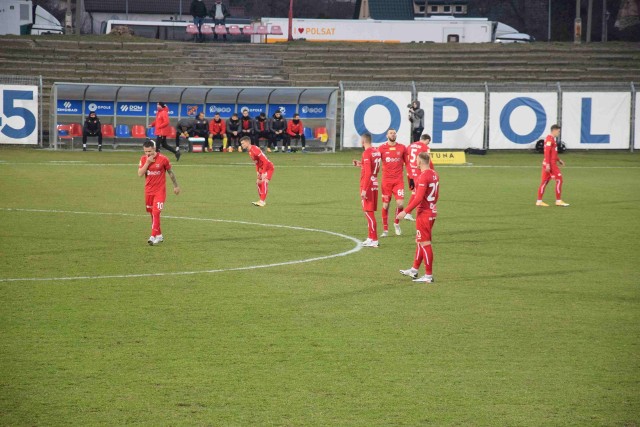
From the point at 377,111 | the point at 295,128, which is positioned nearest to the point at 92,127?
the point at 295,128

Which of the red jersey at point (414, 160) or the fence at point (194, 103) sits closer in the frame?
the red jersey at point (414, 160)

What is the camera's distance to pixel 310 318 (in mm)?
12742

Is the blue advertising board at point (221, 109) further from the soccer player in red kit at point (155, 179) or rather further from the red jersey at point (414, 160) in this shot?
the soccer player in red kit at point (155, 179)

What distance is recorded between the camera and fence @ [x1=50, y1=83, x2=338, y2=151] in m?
Answer: 47.6

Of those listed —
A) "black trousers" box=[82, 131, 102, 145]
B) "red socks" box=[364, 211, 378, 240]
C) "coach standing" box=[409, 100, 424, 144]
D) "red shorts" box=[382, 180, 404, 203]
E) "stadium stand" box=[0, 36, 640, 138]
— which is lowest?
"red socks" box=[364, 211, 378, 240]

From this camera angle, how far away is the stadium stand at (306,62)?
54750mm

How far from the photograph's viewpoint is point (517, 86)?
50.2 m

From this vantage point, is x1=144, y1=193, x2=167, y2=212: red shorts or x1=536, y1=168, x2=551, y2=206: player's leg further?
x1=536, y1=168, x2=551, y2=206: player's leg

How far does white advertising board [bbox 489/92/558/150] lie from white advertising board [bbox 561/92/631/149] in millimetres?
806

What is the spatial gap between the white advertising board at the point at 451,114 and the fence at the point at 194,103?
4.53 meters

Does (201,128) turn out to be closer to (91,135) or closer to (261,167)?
(91,135)

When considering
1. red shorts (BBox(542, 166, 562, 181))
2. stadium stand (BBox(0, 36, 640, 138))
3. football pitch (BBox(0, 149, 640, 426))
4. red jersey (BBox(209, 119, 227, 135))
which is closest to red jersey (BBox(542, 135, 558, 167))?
red shorts (BBox(542, 166, 562, 181))

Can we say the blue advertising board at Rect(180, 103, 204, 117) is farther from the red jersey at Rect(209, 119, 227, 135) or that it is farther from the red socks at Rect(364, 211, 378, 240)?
the red socks at Rect(364, 211, 378, 240)

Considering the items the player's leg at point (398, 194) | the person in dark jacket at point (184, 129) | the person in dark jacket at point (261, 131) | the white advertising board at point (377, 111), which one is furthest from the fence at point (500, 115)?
the player's leg at point (398, 194)
